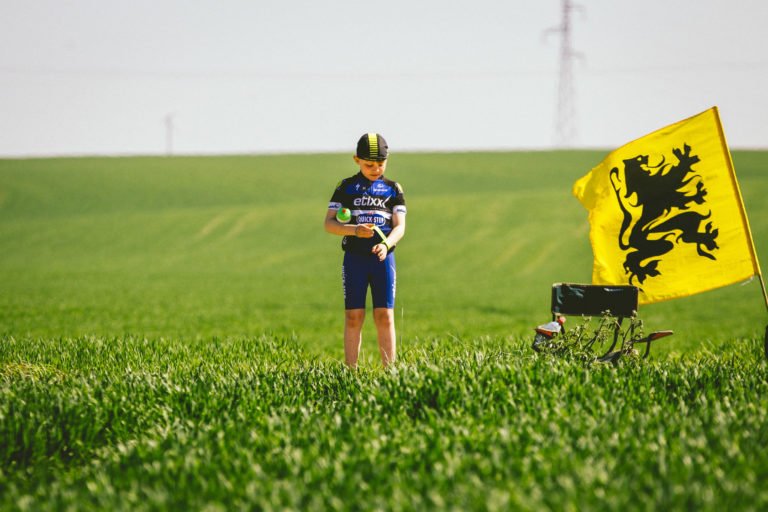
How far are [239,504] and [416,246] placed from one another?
29583mm

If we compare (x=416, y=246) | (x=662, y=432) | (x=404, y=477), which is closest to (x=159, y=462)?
(x=404, y=477)

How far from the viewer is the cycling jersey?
6.89 metres

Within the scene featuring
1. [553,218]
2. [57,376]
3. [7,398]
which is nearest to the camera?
[7,398]

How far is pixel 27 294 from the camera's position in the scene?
22.0 m

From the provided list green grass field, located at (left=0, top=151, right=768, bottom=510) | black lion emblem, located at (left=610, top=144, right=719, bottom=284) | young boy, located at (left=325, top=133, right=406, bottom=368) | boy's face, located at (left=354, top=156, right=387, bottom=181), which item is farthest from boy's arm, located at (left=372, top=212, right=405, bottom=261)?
black lion emblem, located at (left=610, top=144, right=719, bottom=284)

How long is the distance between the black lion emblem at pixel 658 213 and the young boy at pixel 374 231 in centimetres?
211

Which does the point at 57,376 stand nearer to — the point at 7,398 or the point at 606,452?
the point at 7,398

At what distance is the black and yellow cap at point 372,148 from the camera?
6828 mm

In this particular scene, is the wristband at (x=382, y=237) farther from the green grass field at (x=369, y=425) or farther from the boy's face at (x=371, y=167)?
the green grass field at (x=369, y=425)

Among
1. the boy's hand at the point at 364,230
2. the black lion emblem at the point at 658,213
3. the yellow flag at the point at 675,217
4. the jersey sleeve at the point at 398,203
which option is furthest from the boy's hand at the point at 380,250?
the black lion emblem at the point at 658,213

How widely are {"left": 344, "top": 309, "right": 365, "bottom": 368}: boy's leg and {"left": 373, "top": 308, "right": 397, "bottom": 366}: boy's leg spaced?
15 cm

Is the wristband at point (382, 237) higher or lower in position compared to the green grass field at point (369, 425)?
higher

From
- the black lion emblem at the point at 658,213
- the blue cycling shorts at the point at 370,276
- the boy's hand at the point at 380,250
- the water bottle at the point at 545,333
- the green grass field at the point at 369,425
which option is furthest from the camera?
the black lion emblem at the point at 658,213

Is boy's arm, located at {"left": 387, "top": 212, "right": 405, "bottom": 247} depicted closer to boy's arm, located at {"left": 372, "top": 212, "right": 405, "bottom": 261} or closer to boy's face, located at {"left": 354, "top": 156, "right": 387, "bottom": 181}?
boy's arm, located at {"left": 372, "top": 212, "right": 405, "bottom": 261}
